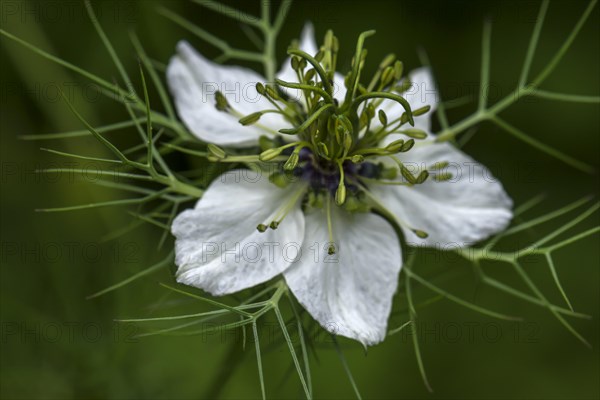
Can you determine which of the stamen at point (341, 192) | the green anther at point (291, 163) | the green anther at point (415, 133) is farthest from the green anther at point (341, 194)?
the green anther at point (415, 133)

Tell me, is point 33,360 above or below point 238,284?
below

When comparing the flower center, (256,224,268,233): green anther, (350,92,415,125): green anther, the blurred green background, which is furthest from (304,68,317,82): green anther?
the blurred green background

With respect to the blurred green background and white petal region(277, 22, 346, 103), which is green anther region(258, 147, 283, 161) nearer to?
white petal region(277, 22, 346, 103)

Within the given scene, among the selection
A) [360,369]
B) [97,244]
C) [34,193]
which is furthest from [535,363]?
[34,193]

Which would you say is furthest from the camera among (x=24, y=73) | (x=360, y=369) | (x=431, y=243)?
(x=360, y=369)

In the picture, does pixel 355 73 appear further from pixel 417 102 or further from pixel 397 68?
pixel 417 102

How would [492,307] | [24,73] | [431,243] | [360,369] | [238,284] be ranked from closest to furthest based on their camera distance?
1. [238,284]
2. [431,243]
3. [24,73]
4. [360,369]
5. [492,307]

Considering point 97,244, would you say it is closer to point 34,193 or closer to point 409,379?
point 34,193
